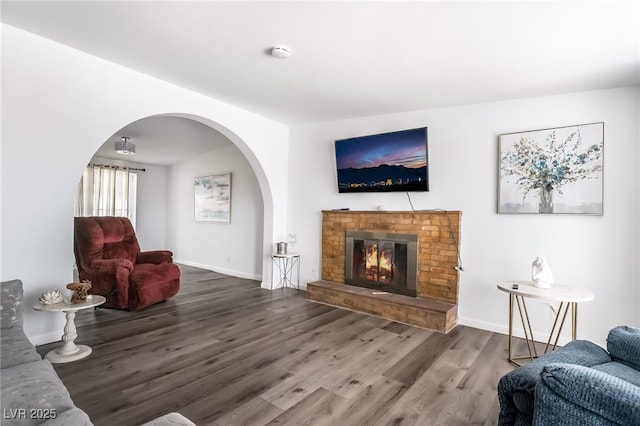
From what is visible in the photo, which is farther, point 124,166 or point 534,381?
point 124,166

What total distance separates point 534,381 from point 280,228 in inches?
159

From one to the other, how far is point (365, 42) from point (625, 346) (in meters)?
2.44

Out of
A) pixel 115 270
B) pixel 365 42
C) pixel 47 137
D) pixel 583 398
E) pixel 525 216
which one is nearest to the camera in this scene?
pixel 583 398

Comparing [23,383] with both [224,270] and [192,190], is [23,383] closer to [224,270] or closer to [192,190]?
[224,270]

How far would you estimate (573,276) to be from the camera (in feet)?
10.3

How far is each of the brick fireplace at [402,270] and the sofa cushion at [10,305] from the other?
3010 mm

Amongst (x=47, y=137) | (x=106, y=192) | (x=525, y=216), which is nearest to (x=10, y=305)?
(x=47, y=137)

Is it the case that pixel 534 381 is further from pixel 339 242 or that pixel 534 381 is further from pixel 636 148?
pixel 339 242

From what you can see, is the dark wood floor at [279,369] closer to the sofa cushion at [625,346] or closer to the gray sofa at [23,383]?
the gray sofa at [23,383]

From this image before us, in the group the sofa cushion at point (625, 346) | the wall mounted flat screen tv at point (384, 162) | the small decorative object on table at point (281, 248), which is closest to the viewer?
the sofa cushion at point (625, 346)

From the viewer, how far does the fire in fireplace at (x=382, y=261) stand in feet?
13.0

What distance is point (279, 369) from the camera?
2463 mm

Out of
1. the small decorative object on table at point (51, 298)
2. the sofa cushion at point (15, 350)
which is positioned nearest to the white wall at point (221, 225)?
the small decorative object on table at point (51, 298)

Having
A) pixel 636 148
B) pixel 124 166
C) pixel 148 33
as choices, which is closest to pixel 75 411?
pixel 148 33
